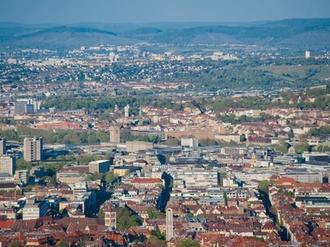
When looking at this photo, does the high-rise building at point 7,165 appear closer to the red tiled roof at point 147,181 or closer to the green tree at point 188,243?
the red tiled roof at point 147,181

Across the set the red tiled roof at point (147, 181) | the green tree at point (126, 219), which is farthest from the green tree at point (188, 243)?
the red tiled roof at point (147, 181)

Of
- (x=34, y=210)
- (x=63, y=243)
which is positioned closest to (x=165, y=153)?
(x=34, y=210)

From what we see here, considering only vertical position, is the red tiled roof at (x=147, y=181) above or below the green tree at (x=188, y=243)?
below

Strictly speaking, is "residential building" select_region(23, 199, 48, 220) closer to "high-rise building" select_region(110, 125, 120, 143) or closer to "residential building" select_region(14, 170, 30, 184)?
"residential building" select_region(14, 170, 30, 184)

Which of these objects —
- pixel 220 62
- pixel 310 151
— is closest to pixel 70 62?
pixel 220 62

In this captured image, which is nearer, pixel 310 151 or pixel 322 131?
pixel 310 151

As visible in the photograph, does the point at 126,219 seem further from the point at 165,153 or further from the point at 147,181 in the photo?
the point at 165,153

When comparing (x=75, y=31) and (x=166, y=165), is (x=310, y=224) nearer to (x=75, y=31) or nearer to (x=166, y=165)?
(x=166, y=165)
